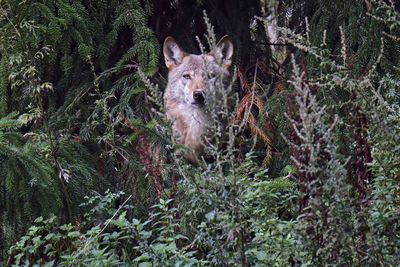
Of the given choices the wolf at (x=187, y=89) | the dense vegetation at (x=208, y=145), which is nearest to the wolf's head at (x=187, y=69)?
the wolf at (x=187, y=89)

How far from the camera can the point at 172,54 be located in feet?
17.0

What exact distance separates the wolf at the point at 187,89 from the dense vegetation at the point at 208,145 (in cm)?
19

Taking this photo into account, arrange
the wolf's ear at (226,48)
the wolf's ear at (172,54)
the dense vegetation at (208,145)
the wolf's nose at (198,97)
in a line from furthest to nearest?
the wolf's ear at (172,54) → the wolf's ear at (226,48) → the wolf's nose at (198,97) → the dense vegetation at (208,145)

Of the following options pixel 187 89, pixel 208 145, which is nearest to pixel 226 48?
pixel 187 89

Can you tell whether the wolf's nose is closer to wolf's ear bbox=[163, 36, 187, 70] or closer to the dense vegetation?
the dense vegetation

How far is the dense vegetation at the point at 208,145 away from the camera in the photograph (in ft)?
8.07

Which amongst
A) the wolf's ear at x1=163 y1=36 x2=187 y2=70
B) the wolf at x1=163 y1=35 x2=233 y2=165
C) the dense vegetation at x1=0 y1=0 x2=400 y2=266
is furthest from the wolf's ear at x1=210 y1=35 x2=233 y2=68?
the wolf's ear at x1=163 y1=36 x2=187 y2=70

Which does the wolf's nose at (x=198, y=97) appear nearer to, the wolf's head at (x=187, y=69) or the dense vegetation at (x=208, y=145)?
the wolf's head at (x=187, y=69)

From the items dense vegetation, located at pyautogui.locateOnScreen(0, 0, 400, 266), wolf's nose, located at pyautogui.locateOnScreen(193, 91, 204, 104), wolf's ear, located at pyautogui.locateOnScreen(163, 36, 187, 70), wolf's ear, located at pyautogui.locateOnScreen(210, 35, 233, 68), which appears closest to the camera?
dense vegetation, located at pyautogui.locateOnScreen(0, 0, 400, 266)

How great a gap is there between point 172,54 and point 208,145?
0.97 m

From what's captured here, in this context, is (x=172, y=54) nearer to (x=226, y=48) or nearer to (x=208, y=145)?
(x=226, y=48)

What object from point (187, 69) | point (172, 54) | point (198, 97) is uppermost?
Result: point (172, 54)

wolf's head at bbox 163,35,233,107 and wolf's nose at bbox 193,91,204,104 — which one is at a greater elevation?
wolf's head at bbox 163,35,233,107

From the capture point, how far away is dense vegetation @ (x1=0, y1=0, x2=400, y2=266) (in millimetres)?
2461
